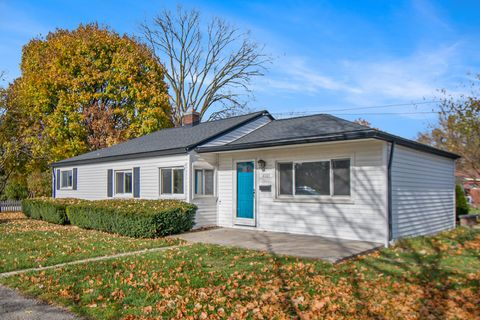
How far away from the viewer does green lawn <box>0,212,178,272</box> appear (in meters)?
7.94

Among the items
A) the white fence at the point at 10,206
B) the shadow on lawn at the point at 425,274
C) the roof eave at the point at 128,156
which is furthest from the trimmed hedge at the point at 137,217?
the white fence at the point at 10,206

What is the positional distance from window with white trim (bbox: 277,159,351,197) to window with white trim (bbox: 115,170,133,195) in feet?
23.2

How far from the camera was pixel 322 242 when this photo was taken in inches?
373

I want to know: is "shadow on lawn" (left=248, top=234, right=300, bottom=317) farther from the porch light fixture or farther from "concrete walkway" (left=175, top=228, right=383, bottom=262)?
the porch light fixture

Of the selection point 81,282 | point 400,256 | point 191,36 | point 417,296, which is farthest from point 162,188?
point 191,36

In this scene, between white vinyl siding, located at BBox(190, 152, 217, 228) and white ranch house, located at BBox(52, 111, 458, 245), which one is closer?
white ranch house, located at BBox(52, 111, 458, 245)

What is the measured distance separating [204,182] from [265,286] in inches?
300

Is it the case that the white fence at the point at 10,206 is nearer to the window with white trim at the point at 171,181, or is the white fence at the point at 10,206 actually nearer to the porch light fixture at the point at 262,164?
the window with white trim at the point at 171,181

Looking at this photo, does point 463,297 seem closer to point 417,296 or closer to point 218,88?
point 417,296

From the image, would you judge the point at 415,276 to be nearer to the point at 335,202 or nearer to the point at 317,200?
the point at 335,202

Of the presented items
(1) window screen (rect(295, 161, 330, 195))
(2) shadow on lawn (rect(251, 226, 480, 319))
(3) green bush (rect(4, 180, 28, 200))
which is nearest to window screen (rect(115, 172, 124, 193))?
(1) window screen (rect(295, 161, 330, 195))

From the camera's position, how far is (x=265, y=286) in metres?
5.81

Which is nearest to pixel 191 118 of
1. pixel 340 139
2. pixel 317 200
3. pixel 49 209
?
pixel 49 209

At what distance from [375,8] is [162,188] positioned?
1084 centimetres
